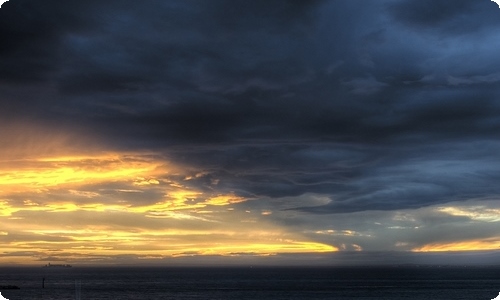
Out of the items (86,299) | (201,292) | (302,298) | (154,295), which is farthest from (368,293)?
(86,299)

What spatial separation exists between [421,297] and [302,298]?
57.7 feet

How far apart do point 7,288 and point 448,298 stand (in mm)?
67945

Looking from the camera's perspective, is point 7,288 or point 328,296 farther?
point 7,288

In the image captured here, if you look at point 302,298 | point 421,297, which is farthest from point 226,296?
point 421,297

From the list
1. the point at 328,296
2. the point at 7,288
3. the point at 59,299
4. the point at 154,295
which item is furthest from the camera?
the point at 7,288

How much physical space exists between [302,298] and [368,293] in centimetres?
1770

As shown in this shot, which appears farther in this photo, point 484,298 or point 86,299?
point 484,298

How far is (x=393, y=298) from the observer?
82750 millimetres

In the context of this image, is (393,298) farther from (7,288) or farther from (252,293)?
(7,288)

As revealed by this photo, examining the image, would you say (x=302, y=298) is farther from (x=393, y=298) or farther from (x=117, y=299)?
(x=117, y=299)

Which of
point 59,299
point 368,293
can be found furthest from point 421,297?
point 59,299

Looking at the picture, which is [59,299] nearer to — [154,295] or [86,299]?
[86,299]

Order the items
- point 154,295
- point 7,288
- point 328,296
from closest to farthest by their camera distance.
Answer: point 328,296 < point 154,295 < point 7,288

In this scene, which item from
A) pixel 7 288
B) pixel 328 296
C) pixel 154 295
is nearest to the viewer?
pixel 328 296
